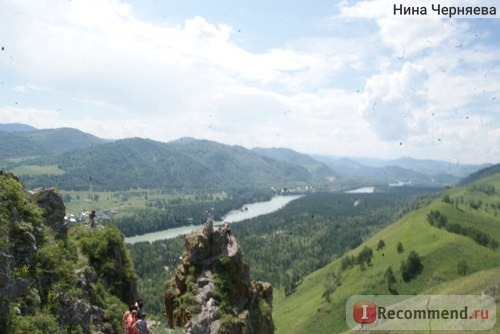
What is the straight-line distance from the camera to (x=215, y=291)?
40.8 m

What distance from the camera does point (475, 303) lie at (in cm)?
10650

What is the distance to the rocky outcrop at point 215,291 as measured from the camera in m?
38.5

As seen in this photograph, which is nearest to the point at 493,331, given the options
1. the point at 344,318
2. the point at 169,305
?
the point at 169,305

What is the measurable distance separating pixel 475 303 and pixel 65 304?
341 feet

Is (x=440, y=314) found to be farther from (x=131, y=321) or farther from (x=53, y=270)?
(x=53, y=270)

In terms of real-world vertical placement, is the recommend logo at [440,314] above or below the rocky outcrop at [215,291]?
below

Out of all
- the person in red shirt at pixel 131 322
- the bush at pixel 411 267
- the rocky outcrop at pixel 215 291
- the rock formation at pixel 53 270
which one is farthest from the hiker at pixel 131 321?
the bush at pixel 411 267

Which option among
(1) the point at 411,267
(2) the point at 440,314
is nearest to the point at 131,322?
(2) the point at 440,314

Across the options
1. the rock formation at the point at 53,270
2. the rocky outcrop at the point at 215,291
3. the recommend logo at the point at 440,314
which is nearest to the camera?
the rock formation at the point at 53,270

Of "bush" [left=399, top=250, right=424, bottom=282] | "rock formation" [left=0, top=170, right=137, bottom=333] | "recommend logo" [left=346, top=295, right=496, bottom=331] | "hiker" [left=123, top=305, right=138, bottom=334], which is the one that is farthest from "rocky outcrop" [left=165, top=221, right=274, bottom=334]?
"bush" [left=399, top=250, right=424, bottom=282]

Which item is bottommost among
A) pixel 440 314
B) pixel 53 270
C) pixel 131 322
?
pixel 440 314

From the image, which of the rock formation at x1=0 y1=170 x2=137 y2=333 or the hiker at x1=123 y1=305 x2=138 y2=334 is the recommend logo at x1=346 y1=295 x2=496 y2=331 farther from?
the hiker at x1=123 y1=305 x2=138 y2=334

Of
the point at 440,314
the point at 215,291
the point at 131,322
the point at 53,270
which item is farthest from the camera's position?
the point at 440,314

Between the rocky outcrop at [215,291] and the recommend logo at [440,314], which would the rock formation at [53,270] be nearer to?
the rocky outcrop at [215,291]
